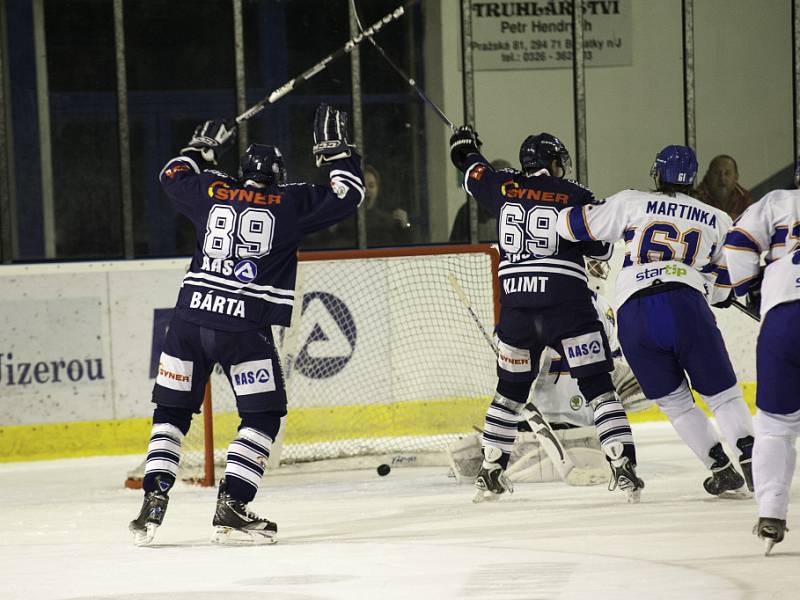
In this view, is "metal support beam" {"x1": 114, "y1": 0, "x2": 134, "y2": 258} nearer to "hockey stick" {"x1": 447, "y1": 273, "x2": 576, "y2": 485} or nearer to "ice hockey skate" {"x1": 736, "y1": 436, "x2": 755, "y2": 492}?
"hockey stick" {"x1": 447, "y1": 273, "x2": 576, "y2": 485}

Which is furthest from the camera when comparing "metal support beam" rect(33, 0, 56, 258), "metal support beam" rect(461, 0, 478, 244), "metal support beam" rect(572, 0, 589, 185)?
"metal support beam" rect(33, 0, 56, 258)

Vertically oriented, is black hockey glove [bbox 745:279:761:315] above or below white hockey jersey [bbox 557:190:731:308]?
below

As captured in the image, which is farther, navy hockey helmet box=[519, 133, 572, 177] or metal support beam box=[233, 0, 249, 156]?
metal support beam box=[233, 0, 249, 156]

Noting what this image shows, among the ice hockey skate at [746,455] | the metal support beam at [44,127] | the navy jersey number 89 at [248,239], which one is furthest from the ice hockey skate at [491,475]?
the metal support beam at [44,127]

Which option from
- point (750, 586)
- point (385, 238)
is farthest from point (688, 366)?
point (385, 238)

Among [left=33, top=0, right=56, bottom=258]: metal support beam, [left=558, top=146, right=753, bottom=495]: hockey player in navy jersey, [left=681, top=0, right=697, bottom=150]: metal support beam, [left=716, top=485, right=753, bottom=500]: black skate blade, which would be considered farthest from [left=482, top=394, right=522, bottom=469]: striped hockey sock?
[left=33, top=0, right=56, bottom=258]: metal support beam

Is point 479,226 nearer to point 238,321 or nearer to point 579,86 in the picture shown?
point 579,86

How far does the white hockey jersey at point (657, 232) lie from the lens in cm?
504

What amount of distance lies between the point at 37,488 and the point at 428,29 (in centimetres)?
504

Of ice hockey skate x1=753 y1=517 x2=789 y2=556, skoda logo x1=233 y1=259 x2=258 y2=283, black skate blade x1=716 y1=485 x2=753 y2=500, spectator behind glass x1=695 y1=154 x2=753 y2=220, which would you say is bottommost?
black skate blade x1=716 y1=485 x2=753 y2=500

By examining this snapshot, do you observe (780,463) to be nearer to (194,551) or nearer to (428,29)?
(194,551)

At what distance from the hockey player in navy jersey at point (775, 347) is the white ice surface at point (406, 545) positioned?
0.61 ft

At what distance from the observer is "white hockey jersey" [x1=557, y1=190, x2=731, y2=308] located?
199 inches

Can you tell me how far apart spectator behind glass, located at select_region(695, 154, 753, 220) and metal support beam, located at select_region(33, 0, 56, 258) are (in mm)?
4406
